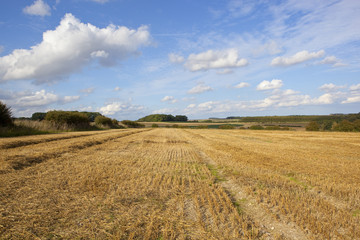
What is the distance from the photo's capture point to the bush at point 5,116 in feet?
61.2

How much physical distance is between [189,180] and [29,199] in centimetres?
368

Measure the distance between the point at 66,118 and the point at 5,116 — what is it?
36.7 ft

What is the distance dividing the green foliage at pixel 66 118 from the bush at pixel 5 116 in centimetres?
864

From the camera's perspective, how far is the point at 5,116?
1902cm

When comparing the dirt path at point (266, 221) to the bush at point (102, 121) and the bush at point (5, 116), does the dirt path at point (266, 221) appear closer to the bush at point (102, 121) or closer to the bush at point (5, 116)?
the bush at point (5, 116)

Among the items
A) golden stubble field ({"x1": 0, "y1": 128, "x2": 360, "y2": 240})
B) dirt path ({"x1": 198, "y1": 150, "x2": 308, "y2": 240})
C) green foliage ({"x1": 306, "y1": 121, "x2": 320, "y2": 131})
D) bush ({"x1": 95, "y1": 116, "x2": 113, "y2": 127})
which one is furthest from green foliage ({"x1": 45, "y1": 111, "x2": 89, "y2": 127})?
green foliage ({"x1": 306, "y1": 121, "x2": 320, "y2": 131})

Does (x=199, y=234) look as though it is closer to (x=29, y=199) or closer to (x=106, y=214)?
(x=106, y=214)

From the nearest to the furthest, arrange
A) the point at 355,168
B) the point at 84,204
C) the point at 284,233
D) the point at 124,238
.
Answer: the point at 124,238
the point at 284,233
the point at 84,204
the point at 355,168

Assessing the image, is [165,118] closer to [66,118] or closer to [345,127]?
[345,127]

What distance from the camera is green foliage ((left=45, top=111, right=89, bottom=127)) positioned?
28797mm

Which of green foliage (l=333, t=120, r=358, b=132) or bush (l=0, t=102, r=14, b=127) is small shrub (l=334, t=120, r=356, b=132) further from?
bush (l=0, t=102, r=14, b=127)

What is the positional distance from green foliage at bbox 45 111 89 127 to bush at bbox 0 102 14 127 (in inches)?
340

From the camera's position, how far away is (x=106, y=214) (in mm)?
3572

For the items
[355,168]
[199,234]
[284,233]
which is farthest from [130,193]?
[355,168]
